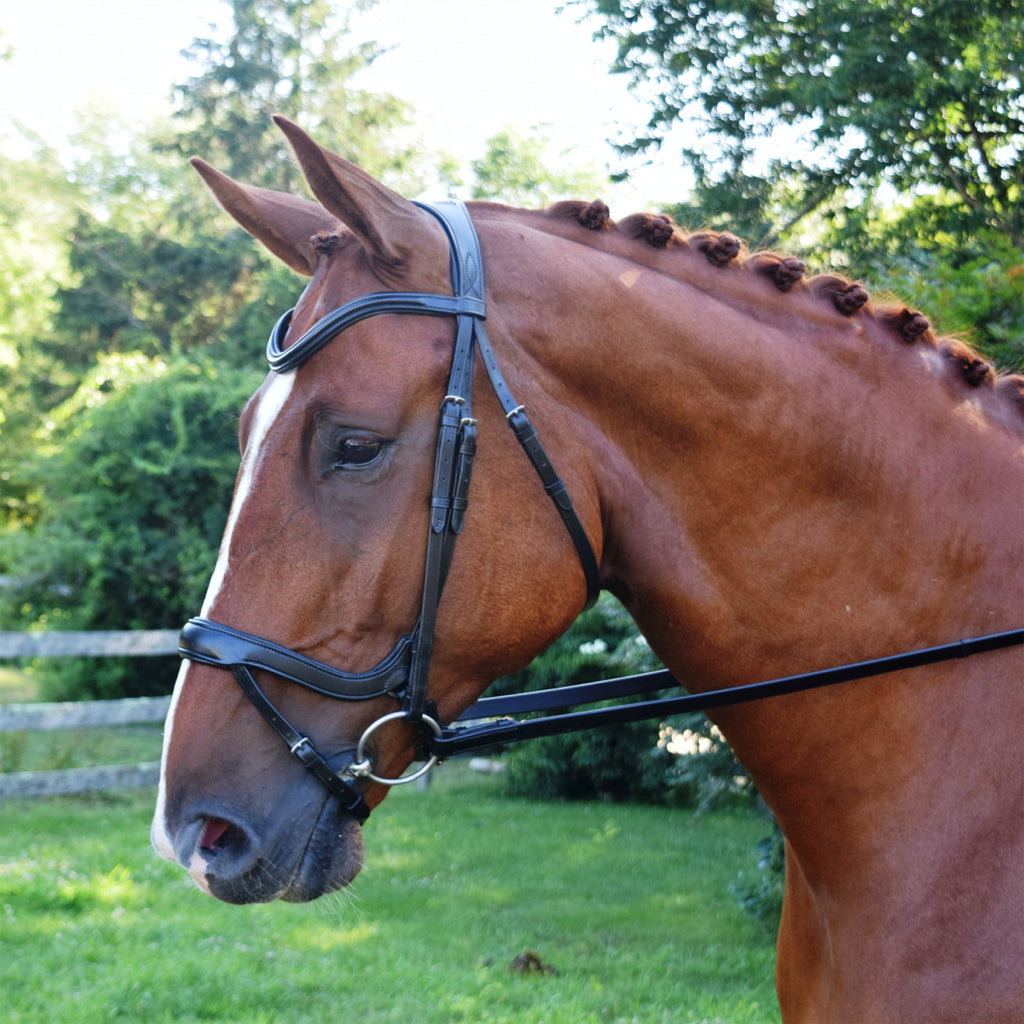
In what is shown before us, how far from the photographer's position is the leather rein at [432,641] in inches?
68.0

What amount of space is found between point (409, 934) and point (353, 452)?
4686 millimetres

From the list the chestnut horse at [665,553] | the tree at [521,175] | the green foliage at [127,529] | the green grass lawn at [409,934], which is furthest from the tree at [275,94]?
the chestnut horse at [665,553]

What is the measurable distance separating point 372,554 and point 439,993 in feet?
12.4

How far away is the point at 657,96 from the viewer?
947 cm

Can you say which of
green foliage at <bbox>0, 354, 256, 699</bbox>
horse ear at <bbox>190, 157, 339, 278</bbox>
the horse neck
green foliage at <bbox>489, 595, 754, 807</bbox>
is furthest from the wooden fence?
the horse neck

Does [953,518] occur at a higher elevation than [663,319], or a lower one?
lower

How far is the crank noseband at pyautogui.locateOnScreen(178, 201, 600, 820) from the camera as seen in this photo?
5.65ft

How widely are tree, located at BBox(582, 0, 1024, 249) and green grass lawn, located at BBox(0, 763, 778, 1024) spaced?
5479 millimetres

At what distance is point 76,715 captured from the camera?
27.7ft

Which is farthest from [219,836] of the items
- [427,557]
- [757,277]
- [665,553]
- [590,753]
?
[590,753]

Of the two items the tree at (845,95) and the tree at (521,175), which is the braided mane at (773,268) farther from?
the tree at (521,175)

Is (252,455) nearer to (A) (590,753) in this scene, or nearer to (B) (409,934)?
(B) (409,934)

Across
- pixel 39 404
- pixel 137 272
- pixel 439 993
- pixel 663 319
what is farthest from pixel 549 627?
pixel 39 404

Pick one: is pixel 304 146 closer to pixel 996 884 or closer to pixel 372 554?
pixel 372 554
